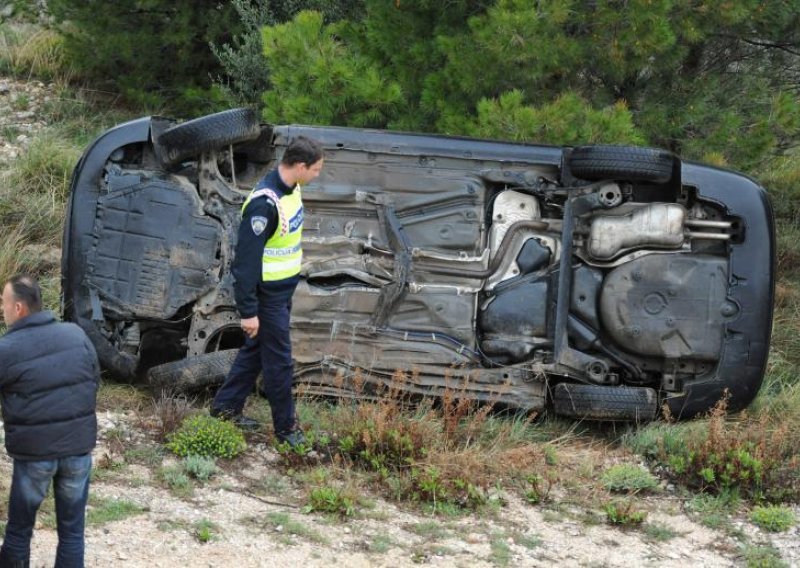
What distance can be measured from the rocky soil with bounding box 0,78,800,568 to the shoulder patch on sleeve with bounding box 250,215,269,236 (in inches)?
48.5

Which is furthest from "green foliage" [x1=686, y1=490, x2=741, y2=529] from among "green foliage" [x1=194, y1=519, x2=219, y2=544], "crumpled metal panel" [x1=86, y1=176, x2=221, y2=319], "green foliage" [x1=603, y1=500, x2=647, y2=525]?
"crumpled metal panel" [x1=86, y1=176, x2=221, y2=319]

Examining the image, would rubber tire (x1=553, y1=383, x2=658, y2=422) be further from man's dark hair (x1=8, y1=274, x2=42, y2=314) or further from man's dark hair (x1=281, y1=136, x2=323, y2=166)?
man's dark hair (x1=8, y1=274, x2=42, y2=314)

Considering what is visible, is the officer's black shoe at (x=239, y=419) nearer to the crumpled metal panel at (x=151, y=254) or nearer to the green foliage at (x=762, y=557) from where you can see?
the crumpled metal panel at (x=151, y=254)

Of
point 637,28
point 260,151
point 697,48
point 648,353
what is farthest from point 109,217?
point 697,48

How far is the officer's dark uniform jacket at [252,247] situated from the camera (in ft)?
17.6

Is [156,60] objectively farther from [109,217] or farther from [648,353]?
[648,353]

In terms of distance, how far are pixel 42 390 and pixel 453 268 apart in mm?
3082

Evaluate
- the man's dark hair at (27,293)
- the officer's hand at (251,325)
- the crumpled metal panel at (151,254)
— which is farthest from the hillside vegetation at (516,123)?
the man's dark hair at (27,293)

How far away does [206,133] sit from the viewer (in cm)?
640

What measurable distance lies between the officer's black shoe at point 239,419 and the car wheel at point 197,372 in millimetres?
322

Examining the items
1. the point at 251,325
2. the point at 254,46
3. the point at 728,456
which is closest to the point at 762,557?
the point at 728,456

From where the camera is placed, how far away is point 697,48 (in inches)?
352

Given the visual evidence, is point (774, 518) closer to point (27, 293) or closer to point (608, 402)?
point (608, 402)

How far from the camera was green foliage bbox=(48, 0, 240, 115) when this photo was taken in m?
10.9
